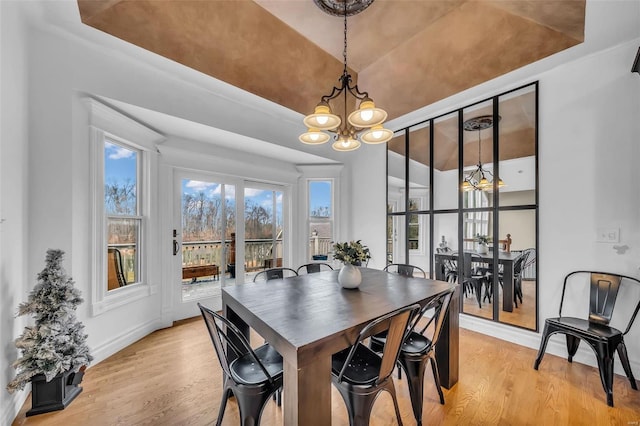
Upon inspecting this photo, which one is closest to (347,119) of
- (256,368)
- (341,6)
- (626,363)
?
(341,6)

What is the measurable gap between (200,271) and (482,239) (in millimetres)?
3832

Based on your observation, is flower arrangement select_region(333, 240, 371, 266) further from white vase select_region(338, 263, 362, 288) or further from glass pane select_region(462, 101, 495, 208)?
glass pane select_region(462, 101, 495, 208)

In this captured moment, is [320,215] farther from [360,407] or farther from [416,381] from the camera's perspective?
[360,407]

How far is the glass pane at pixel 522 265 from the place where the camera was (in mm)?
2887

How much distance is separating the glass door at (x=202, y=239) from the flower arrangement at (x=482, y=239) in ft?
11.3

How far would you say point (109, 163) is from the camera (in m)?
2.73

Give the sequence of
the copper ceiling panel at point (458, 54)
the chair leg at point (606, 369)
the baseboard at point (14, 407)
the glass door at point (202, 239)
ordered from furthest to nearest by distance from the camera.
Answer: the glass door at point (202, 239) < the copper ceiling panel at point (458, 54) < the chair leg at point (606, 369) < the baseboard at point (14, 407)

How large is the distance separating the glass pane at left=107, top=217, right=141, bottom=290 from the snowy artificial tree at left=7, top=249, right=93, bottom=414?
2.74 feet

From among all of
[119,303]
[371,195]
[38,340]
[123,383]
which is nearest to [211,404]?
[123,383]

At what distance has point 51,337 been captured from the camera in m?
1.79

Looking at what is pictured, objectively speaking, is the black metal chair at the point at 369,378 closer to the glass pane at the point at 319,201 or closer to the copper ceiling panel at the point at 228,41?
the copper ceiling panel at the point at 228,41

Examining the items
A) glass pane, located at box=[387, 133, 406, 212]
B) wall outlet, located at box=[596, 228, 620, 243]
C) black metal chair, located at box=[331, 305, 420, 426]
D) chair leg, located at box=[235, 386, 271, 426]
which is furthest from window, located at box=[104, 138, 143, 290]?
wall outlet, located at box=[596, 228, 620, 243]

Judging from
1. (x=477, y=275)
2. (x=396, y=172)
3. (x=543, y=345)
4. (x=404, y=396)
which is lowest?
(x=404, y=396)

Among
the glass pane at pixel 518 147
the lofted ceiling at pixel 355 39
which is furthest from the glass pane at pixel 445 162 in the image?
the glass pane at pixel 518 147
